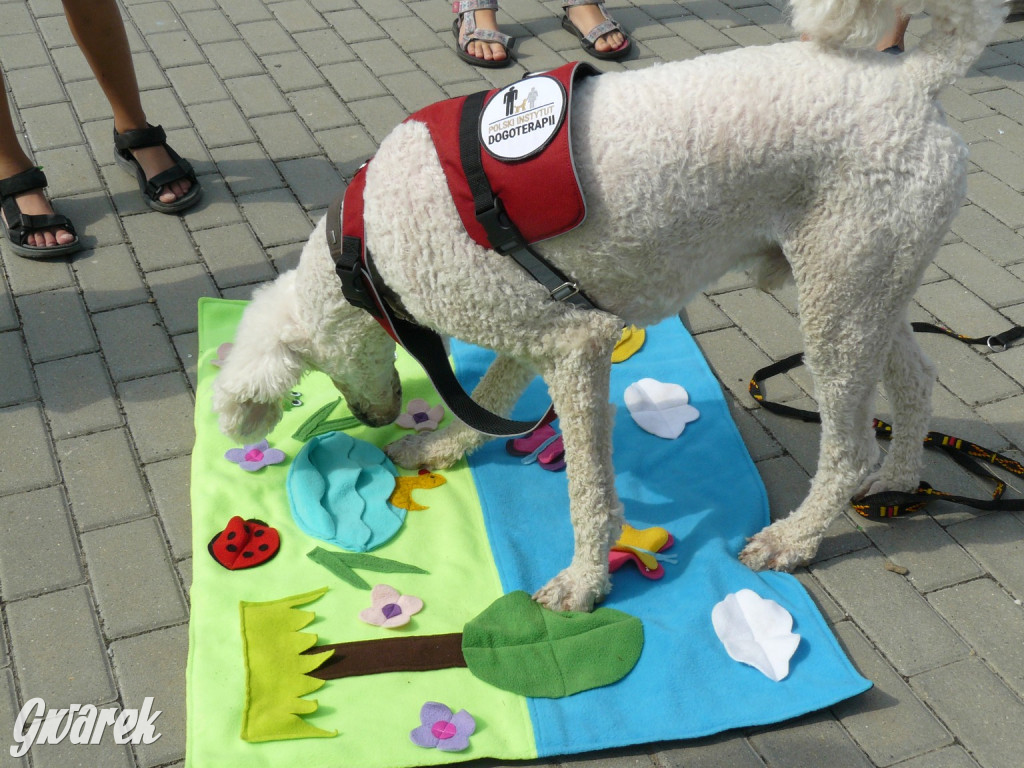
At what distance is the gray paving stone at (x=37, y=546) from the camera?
2697mm

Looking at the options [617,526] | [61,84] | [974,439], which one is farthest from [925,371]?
[61,84]

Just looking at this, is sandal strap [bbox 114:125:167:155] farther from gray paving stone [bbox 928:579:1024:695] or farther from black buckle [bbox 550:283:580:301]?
gray paving stone [bbox 928:579:1024:695]

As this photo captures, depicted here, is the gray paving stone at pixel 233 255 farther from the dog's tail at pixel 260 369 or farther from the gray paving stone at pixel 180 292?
the dog's tail at pixel 260 369

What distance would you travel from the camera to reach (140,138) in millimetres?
4250

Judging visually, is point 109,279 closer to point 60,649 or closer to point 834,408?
point 60,649

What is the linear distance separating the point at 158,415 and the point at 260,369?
3.28 ft

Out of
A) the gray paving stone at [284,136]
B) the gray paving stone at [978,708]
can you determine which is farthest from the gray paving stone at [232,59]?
the gray paving stone at [978,708]

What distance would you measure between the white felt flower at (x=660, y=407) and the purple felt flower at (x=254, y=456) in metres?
1.31

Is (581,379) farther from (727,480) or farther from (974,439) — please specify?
(974,439)

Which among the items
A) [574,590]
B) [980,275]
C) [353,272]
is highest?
[353,272]

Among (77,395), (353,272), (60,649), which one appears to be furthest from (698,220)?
(77,395)

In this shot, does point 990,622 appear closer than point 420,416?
Yes

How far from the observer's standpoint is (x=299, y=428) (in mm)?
3217

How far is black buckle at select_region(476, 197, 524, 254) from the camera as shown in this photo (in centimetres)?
210
